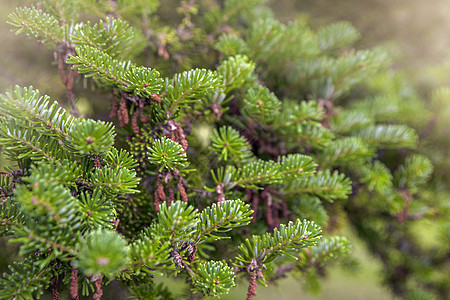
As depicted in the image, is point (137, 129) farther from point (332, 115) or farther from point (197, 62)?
point (332, 115)

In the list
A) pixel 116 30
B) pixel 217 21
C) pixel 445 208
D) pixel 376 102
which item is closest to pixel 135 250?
A: pixel 116 30

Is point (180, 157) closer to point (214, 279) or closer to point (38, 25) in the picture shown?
point (214, 279)

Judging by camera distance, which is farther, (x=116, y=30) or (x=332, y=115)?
(x=332, y=115)

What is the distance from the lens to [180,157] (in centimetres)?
48

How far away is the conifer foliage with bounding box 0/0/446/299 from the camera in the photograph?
1.36ft

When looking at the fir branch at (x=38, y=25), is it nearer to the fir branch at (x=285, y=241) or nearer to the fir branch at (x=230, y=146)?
the fir branch at (x=230, y=146)

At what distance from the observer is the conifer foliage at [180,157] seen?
0.41 metres

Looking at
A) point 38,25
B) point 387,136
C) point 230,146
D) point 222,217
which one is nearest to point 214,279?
point 222,217

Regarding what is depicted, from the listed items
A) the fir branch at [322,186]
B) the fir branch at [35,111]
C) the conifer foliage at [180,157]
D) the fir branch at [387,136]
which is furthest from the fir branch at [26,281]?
the fir branch at [387,136]

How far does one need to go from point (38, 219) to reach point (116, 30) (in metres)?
0.32

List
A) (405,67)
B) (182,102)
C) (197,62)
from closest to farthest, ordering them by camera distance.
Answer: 1. (182,102)
2. (197,62)
3. (405,67)

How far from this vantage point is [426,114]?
101 centimetres

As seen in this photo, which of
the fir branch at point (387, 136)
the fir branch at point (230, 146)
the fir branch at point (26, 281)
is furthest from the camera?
the fir branch at point (387, 136)

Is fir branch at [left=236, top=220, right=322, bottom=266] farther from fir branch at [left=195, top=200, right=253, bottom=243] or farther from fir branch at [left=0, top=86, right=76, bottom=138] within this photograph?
fir branch at [left=0, top=86, right=76, bottom=138]
